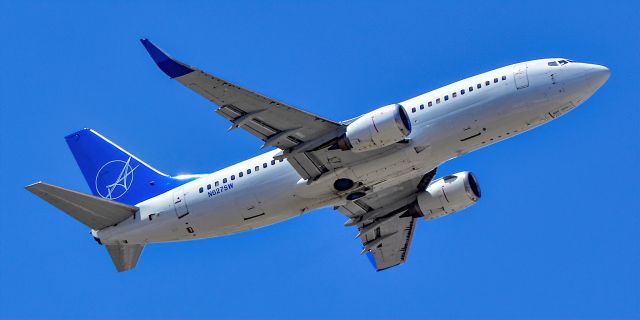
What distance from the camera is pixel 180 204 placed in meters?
55.9

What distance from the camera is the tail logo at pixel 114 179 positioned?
59.6 meters

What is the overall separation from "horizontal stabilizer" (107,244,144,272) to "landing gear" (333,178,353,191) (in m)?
11.7

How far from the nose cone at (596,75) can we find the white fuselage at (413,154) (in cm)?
5

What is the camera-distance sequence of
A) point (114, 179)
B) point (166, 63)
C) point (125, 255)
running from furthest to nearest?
point (114, 179) < point (125, 255) < point (166, 63)

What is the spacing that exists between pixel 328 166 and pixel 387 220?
832 centimetres

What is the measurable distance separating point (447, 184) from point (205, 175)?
1313 cm

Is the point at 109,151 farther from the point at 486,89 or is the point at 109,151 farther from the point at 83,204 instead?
the point at 486,89

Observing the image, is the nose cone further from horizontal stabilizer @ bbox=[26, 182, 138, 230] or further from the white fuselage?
horizontal stabilizer @ bbox=[26, 182, 138, 230]

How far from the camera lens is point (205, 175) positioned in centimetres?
5666

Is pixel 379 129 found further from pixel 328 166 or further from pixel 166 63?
pixel 166 63

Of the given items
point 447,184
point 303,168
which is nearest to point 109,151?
point 303,168

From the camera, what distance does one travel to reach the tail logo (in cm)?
5956

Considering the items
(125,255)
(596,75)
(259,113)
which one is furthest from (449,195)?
(125,255)

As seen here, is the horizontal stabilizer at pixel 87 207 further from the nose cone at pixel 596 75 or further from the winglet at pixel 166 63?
the nose cone at pixel 596 75
